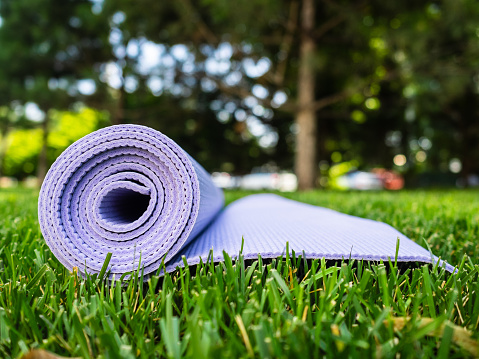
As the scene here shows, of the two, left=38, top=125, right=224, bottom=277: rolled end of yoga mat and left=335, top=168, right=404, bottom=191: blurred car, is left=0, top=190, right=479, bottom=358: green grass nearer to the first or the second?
left=38, top=125, right=224, bottom=277: rolled end of yoga mat

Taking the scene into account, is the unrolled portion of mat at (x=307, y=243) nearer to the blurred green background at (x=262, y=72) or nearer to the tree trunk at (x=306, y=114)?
the blurred green background at (x=262, y=72)

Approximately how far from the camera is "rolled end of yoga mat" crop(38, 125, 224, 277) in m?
1.09

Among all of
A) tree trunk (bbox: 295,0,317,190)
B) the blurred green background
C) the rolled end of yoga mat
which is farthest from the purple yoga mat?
tree trunk (bbox: 295,0,317,190)

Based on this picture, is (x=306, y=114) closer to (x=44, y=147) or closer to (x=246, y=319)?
(x=246, y=319)

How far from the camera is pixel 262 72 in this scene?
9.62 meters

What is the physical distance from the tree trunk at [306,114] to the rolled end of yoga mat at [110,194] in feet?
25.8

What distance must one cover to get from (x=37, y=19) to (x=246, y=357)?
43.8 feet

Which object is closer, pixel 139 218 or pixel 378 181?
pixel 139 218

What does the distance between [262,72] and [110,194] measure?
9.00 m

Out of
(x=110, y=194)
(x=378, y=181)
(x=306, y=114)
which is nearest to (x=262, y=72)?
(x=306, y=114)

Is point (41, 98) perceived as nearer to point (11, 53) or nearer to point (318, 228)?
point (11, 53)

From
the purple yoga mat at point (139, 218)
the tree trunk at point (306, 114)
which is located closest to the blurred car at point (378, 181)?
the tree trunk at point (306, 114)

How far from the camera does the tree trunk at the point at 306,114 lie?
845cm

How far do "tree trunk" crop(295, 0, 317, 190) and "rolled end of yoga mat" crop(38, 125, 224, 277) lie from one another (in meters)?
7.87
